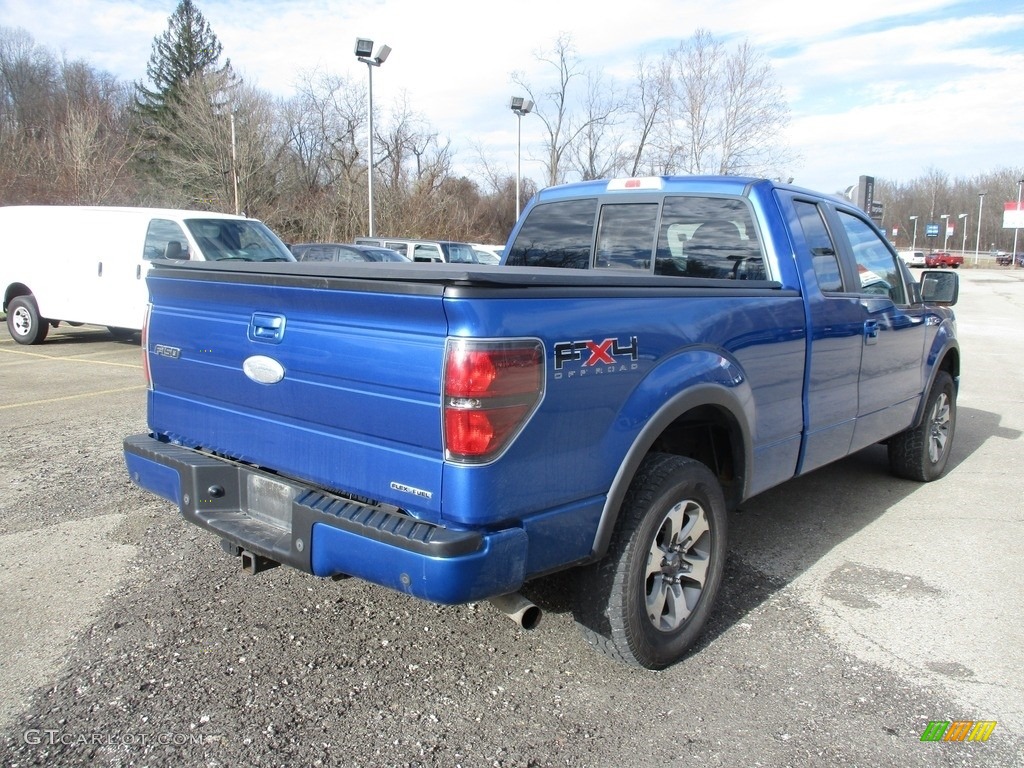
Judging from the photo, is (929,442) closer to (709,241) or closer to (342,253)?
(709,241)

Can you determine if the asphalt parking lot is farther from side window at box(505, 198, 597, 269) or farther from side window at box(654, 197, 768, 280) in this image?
side window at box(505, 198, 597, 269)

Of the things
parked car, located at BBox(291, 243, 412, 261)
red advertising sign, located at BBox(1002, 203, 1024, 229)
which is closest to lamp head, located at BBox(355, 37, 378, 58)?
parked car, located at BBox(291, 243, 412, 261)

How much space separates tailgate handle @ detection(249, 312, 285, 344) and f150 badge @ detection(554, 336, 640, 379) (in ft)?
3.39

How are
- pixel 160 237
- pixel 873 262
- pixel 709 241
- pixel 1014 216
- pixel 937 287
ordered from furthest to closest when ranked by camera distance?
pixel 1014 216, pixel 160 237, pixel 937 287, pixel 873 262, pixel 709 241

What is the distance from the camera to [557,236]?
4.88m

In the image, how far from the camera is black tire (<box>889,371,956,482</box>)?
230 inches

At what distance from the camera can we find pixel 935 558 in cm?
454

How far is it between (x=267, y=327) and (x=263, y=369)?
0.51 ft

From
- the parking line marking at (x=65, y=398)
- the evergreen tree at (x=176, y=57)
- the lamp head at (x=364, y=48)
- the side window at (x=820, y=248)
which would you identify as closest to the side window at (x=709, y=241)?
the side window at (x=820, y=248)

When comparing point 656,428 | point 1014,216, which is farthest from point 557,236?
point 1014,216

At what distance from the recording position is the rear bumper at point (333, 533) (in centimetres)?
249

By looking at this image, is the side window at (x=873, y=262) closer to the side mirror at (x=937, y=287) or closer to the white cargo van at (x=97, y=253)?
the side mirror at (x=937, y=287)

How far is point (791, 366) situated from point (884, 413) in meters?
1.54

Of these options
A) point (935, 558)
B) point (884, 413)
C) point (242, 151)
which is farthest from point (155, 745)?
point (242, 151)
